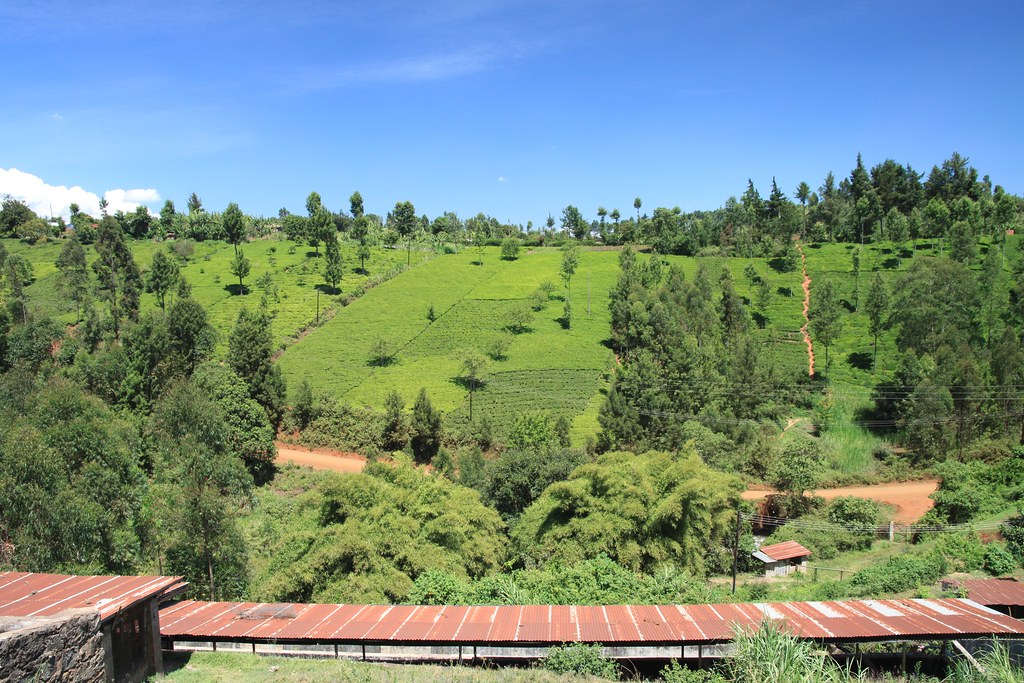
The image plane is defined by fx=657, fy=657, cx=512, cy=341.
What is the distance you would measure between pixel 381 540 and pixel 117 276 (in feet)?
191

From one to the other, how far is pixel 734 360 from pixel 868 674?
36.4 m

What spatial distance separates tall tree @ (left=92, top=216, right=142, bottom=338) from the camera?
5934 centimetres

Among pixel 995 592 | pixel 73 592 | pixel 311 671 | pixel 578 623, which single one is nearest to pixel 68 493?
pixel 73 592

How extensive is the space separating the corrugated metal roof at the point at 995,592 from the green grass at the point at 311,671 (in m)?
11.1

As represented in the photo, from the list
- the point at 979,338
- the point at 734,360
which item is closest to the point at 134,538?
the point at 734,360

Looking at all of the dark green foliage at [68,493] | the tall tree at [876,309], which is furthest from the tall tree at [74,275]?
the tall tree at [876,309]

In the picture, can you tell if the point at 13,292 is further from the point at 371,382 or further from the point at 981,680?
the point at 981,680

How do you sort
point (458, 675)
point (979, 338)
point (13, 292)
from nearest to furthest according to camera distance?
point (458, 675), point (979, 338), point (13, 292)

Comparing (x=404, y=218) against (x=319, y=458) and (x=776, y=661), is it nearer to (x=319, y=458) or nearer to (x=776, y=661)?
(x=319, y=458)

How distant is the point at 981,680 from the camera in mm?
9156

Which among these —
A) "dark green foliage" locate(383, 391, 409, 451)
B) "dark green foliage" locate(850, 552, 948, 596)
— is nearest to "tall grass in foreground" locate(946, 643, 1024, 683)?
"dark green foliage" locate(850, 552, 948, 596)

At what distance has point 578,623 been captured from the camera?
1244cm

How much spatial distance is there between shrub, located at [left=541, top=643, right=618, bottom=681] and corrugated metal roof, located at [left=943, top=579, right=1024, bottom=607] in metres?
10.1

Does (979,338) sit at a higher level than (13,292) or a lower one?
lower
